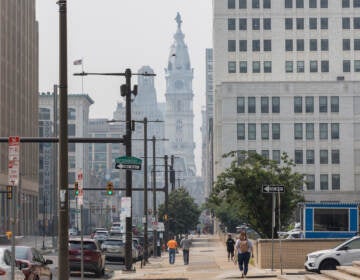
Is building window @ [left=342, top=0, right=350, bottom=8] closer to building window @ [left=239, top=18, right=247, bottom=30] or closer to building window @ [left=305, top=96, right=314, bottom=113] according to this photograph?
building window @ [left=239, top=18, right=247, bottom=30]

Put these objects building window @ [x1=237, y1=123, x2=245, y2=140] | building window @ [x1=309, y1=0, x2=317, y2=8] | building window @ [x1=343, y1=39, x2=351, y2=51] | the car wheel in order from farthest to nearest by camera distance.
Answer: building window @ [x1=309, y1=0, x2=317, y2=8]
building window @ [x1=343, y1=39, x2=351, y2=51]
building window @ [x1=237, y1=123, x2=245, y2=140]
the car wheel

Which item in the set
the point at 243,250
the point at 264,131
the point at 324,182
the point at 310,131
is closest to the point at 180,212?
the point at 264,131

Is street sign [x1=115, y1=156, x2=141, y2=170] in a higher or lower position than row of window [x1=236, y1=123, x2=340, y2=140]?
lower

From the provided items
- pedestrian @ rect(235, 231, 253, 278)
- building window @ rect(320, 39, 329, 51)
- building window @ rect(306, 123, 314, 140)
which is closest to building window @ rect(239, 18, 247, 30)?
building window @ rect(320, 39, 329, 51)

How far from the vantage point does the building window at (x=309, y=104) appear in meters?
125

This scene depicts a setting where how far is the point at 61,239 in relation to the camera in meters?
21.6

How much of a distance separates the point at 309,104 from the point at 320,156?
6.68 m

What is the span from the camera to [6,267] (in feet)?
76.3

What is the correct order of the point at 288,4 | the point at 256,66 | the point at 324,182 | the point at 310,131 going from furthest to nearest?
the point at 288,4
the point at 256,66
the point at 310,131
the point at 324,182

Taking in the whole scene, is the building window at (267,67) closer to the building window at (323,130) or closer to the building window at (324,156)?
the building window at (323,130)

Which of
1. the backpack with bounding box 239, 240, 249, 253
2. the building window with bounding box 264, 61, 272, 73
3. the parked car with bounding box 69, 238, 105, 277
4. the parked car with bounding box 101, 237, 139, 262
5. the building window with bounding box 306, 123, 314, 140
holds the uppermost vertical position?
the building window with bounding box 264, 61, 272, 73

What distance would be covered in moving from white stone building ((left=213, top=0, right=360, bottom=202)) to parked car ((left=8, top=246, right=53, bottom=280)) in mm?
95609

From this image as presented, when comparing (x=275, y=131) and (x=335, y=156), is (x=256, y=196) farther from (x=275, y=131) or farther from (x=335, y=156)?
(x=335, y=156)

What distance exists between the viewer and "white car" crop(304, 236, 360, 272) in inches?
1267
